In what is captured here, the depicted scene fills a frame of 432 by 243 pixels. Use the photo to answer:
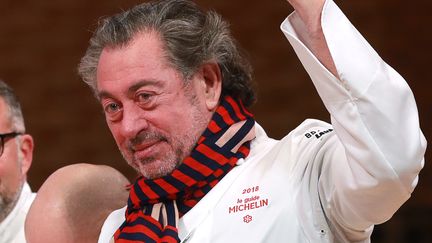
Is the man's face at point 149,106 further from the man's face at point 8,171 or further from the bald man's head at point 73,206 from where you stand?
the man's face at point 8,171

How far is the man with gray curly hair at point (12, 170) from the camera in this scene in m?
3.82

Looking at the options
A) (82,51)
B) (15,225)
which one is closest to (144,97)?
(15,225)

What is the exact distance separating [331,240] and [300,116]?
159 inches

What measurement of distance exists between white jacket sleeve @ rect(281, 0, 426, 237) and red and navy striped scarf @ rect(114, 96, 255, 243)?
52cm

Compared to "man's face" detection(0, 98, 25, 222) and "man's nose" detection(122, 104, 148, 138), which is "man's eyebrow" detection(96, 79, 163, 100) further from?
"man's face" detection(0, 98, 25, 222)

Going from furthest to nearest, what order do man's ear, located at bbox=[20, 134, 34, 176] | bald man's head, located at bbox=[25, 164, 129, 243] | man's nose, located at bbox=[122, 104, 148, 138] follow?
man's ear, located at bbox=[20, 134, 34, 176] → bald man's head, located at bbox=[25, 164, 129, 243] → man's nose, located at bbox=[122, 104, 148, 138]

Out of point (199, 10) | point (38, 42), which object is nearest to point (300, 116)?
point (38, 42)

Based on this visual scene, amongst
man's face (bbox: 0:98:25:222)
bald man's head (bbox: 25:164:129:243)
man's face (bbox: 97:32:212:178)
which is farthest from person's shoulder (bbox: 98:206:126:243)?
man's face (bbox: 0:98:25:222)

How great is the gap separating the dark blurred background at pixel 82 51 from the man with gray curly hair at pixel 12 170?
2552 mm

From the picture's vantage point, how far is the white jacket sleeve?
2215 mm

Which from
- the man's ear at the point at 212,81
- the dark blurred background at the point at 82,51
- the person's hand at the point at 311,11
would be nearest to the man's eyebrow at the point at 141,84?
the man's ear at the point at 212,81

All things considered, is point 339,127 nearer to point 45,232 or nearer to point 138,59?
point 138,59

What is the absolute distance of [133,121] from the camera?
271 centimetres

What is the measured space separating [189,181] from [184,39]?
0.44 meters
